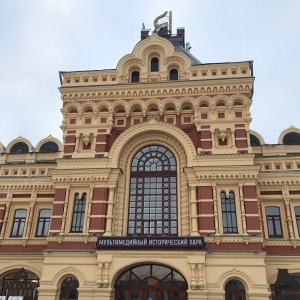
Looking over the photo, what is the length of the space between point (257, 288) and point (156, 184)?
28.7ft

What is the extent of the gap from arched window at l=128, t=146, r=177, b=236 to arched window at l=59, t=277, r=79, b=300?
14.6 feet

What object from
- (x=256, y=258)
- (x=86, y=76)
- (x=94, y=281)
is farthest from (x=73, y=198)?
(x=256, y=258)

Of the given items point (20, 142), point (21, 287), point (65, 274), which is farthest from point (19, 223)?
point (20, 142)

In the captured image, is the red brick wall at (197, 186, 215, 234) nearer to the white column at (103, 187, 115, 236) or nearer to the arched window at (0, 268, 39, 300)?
the white column at (103, 187, 115, 236)

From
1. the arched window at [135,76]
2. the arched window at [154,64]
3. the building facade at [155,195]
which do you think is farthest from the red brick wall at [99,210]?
the arched window at [154,64]

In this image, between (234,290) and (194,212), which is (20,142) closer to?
(194,212)

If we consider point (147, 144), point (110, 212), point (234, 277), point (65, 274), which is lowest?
point (234, 277)

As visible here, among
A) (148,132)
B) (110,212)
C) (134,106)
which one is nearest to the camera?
(110,212)

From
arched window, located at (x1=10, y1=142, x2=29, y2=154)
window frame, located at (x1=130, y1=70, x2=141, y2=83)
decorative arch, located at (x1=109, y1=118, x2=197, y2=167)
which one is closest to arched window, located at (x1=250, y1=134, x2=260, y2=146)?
decorative arch, located at (x1=109, y1=118, x2=197, y2=167)

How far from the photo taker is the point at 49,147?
94.3ft

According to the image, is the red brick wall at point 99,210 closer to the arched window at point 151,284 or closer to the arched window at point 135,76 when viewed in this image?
the arched window at point 151,284

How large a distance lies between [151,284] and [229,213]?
6.43 meters

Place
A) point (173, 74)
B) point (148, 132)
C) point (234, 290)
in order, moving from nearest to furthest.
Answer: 1. point (234, 290)
2. point (148, 132)
3. point (173, 74)

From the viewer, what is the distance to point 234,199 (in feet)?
69.3
